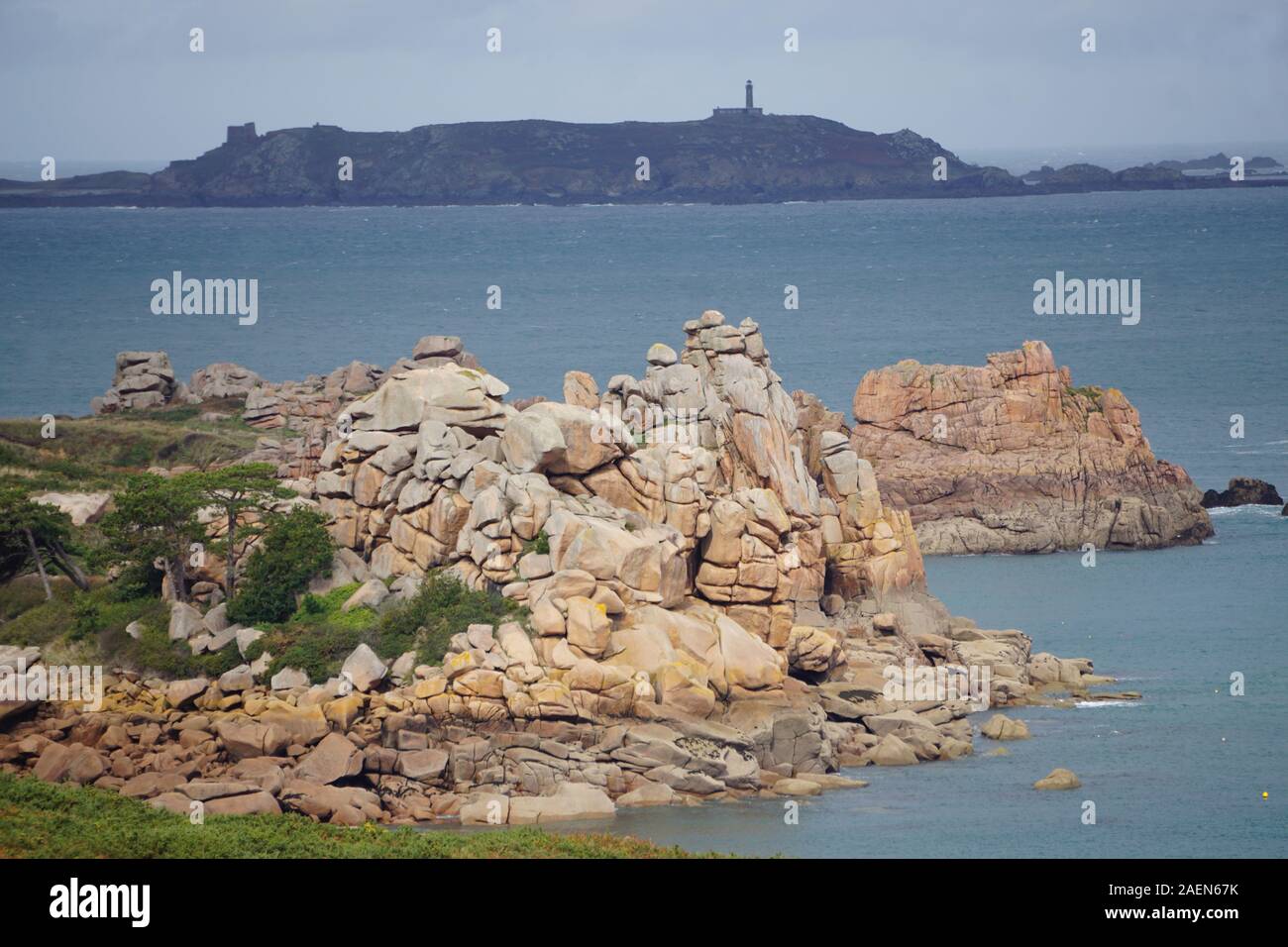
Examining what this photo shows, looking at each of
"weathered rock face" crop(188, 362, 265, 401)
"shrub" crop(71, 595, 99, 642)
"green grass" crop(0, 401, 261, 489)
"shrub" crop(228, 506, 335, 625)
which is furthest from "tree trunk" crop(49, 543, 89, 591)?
"weathered rock face" crop(188, 362, 265, 401)

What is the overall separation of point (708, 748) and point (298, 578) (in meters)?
11.7

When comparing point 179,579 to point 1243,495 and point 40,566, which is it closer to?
point 40,566

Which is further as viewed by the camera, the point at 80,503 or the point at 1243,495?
the point at 1243,495

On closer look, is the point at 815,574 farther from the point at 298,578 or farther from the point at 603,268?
the point at 603,268

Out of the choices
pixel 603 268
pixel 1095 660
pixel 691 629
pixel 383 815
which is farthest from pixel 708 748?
pixel 603 268

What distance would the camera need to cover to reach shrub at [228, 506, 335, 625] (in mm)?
54031

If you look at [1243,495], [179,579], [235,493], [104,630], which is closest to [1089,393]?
[1243,495]

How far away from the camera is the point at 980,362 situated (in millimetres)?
124750

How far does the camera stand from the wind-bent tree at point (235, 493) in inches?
2201

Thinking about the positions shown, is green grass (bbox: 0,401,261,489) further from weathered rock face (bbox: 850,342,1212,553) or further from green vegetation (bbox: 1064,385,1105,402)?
green vegetation (bbox: 1064,385,1105,402)

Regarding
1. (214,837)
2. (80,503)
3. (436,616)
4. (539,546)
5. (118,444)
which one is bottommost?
(214,837)

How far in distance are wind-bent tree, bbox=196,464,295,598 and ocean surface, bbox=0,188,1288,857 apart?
14570mm

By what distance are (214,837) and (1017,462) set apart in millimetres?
46238

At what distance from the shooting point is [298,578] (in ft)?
179
